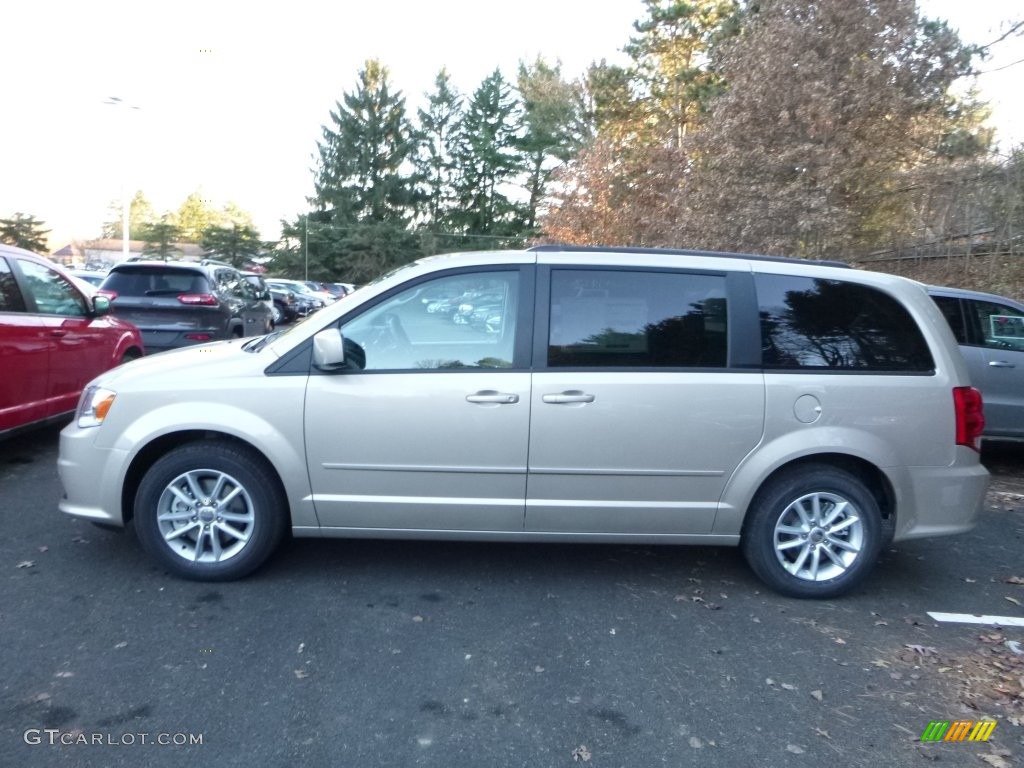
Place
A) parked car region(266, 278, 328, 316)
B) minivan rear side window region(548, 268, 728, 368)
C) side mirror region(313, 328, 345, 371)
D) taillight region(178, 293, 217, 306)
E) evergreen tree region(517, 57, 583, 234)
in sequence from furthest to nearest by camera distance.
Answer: evergreen tree region(517, 57, 583, 234)
parked car region(266, 278, 328, 316)
taillight region(178, 293, 217, 306)
minivan rear side window region(548, 268, 728, 368)
side mirror region(313, 328, 345, 371)

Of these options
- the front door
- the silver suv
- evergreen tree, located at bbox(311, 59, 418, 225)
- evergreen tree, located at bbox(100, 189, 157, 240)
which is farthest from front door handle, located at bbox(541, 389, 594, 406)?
evergreen tree, located at bbox(100, 189, 157, 240)

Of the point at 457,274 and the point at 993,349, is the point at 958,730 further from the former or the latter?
the point at 993,349

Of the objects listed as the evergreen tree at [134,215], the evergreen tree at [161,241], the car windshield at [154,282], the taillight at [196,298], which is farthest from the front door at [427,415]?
the evergreen tree at [134,215]

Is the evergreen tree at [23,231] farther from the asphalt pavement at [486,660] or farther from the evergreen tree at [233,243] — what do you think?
the asphalt pavement at [486,660]

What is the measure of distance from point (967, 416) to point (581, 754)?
301 cm

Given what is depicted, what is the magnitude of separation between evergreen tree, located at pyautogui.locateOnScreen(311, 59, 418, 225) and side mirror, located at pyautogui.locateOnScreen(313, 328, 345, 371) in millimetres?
48863

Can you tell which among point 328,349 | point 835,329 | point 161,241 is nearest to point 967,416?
point 835,329

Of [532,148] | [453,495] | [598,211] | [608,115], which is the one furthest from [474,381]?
[532,148]

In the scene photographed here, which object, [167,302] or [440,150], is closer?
[167,302]

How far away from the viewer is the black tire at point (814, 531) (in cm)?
476

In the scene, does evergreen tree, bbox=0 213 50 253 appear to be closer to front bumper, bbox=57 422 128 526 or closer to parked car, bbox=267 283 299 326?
parked car, bbox=267 283 299 326

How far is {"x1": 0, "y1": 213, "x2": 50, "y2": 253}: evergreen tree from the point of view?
29359 mm

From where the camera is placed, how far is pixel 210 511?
185 inches

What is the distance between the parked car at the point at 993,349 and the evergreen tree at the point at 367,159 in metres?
46.3
